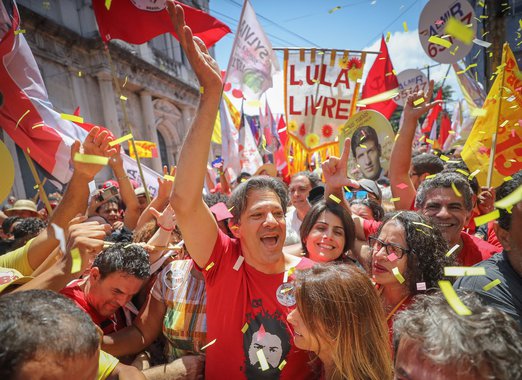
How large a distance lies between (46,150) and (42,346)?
Result: 221 centimetres

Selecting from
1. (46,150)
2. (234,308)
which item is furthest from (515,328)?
(46,150)

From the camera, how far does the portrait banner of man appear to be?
4066 millimetres

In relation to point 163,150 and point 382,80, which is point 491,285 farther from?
point 163,150

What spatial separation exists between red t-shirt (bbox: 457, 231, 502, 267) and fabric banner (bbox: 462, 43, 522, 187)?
2.26 ft

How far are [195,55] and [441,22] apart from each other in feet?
13.1

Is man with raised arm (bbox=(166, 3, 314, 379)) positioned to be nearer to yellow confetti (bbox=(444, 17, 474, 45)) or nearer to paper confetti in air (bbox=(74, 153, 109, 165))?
paper confetti in air (bbox=(74, 153, 109, 165))

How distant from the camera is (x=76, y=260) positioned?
1.50 meters

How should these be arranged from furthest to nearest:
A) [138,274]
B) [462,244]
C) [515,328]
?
[462,244] → [138,274] → [515,328]

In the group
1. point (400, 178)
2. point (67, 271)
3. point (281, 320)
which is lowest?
point (281, 320)

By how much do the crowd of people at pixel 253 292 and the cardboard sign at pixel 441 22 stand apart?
246 cm

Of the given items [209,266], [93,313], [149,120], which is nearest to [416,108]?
[209,266]

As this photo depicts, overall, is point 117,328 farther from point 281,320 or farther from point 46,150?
point 46,150

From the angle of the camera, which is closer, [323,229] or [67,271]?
[67,271]

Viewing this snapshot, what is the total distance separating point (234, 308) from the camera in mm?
1753
